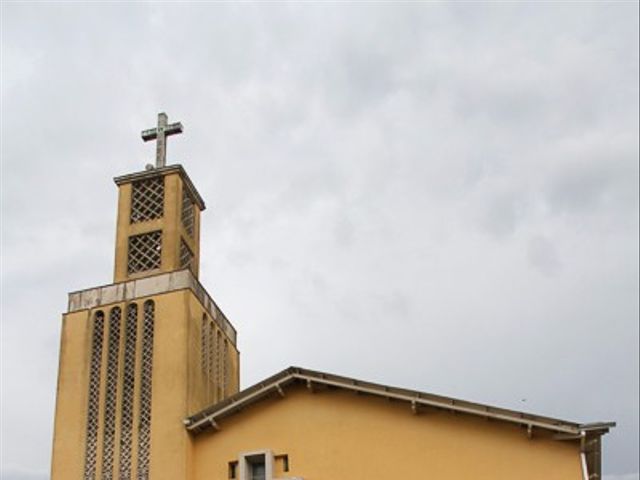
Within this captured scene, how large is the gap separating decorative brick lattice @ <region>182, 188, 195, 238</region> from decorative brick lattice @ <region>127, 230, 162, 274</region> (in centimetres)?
115

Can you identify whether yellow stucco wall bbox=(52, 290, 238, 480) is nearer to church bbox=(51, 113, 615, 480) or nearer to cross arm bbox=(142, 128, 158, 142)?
church bbox=(51, 113, 615, 480)

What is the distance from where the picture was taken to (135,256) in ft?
82.6

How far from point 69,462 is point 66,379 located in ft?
7.61

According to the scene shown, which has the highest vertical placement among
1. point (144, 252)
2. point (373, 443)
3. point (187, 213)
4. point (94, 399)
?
point (187, 213)

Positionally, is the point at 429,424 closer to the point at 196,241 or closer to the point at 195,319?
the point at 195,319

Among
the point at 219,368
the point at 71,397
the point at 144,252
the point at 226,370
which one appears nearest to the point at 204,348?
the point at 219,368

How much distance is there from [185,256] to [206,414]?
569 cm

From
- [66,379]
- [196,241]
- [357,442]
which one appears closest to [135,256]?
[196,241]

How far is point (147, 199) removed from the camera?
1030 inches

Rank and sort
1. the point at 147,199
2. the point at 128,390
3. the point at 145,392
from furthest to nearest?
1. the point at 147,199
2. the point at 128,390
3. the point at 145,392

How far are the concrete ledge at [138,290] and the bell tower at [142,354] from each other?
0.10 ft

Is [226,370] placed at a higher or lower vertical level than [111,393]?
higher

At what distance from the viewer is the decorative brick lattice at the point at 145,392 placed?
21766mm

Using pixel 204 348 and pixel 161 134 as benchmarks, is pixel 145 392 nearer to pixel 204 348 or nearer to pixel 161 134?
pixel 204 348
